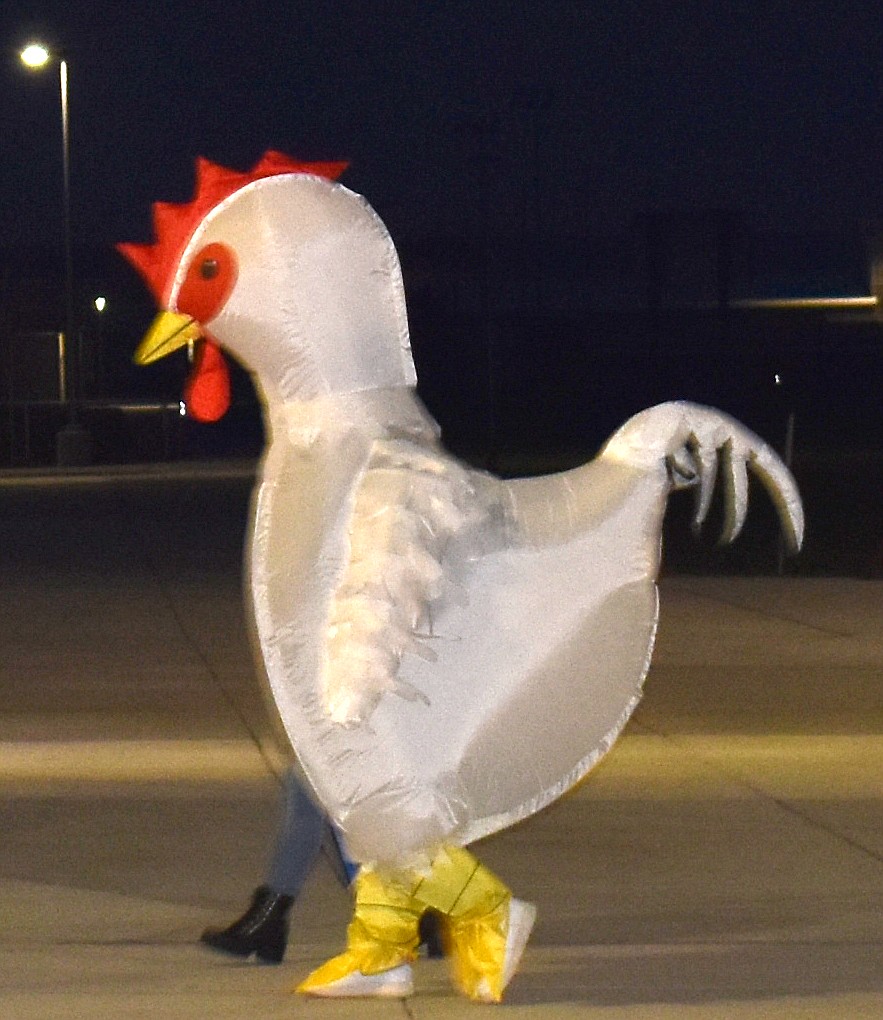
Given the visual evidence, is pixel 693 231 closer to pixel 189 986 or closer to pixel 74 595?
pixel 74 595

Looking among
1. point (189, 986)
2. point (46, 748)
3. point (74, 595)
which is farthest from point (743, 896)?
point (74, 595)

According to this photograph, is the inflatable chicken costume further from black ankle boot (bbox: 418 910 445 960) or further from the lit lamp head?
the lit lamp head

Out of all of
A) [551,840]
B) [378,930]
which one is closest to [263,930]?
[378,930]

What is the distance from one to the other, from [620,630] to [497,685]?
38cm

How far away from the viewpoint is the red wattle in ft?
19.7

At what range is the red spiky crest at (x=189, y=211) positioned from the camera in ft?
19.4

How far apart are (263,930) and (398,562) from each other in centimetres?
141

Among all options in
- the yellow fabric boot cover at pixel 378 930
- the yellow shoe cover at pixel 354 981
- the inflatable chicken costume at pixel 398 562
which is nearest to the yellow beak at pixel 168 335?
the inflatable chicken costume at pixel 398 562

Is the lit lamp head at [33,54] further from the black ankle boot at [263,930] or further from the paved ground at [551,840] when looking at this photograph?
the black ankle boot at [263,930]

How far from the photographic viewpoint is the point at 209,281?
584 cm

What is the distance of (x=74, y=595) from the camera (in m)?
17.7

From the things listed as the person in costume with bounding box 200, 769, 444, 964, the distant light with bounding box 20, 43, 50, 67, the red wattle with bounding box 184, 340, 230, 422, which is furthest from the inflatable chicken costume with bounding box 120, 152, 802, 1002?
the distant light with bounding box 20, 43, 50, 67

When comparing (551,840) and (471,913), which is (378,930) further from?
(551,840)

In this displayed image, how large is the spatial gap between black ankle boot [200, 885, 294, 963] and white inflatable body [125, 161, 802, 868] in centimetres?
76
